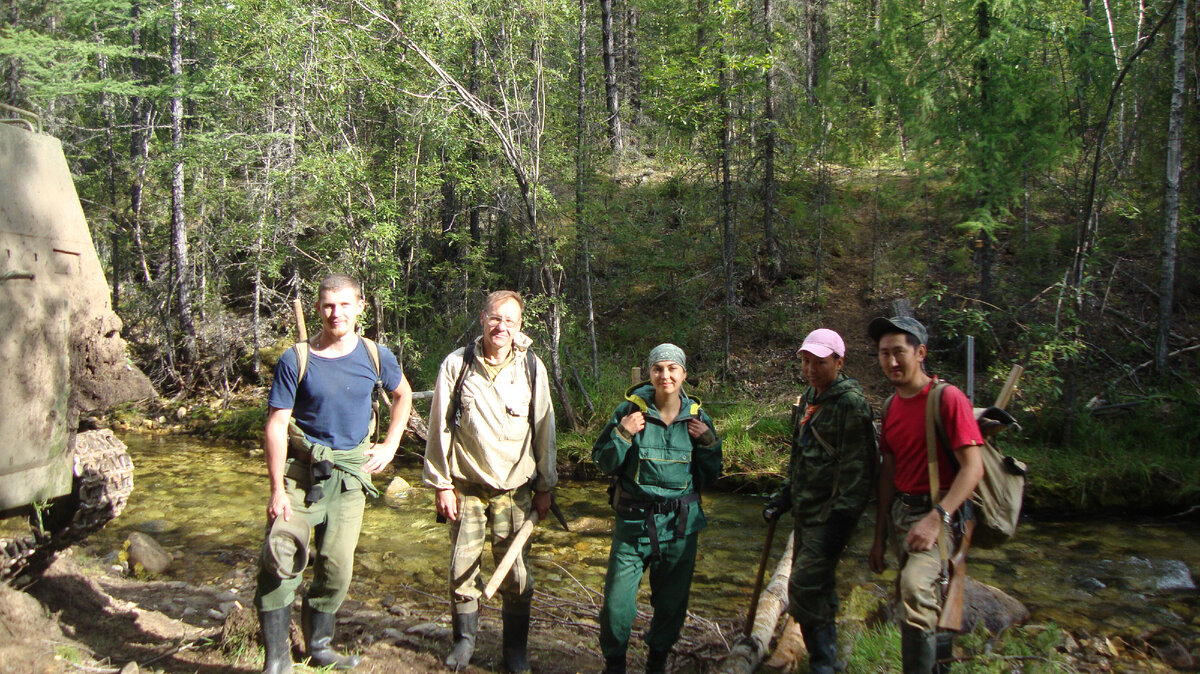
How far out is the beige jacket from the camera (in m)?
3.81

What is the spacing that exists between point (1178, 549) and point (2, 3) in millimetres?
29271

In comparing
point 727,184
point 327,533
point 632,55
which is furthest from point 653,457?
point 632,55

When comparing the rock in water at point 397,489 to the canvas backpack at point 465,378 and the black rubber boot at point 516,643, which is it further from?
the canvas backpack at point 465,378

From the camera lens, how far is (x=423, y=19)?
32.4ft

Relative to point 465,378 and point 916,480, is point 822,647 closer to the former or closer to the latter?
point 916,480

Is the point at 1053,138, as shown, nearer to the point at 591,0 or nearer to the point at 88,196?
the point at 591,0

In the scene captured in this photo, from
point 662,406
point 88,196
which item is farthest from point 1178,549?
point 88,196

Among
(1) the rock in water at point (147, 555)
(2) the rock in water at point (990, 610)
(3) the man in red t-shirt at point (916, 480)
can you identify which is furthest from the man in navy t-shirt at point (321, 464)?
(2) the rock in water at point (990, 610)

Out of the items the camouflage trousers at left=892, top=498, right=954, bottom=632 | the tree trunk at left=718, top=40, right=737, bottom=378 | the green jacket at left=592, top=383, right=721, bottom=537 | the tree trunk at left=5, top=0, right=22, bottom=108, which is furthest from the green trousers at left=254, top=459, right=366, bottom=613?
the tree trunk at left=5, top=0, right=22, bottom=108

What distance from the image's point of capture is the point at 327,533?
378 centimetres

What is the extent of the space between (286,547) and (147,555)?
415 centimetres

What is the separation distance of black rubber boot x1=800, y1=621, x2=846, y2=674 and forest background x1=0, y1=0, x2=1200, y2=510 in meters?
6.19

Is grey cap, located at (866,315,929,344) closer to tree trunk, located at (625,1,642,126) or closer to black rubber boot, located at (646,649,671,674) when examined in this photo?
black rubber boot, located at (646,649,671,674)

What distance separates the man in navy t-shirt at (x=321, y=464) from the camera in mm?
3545
